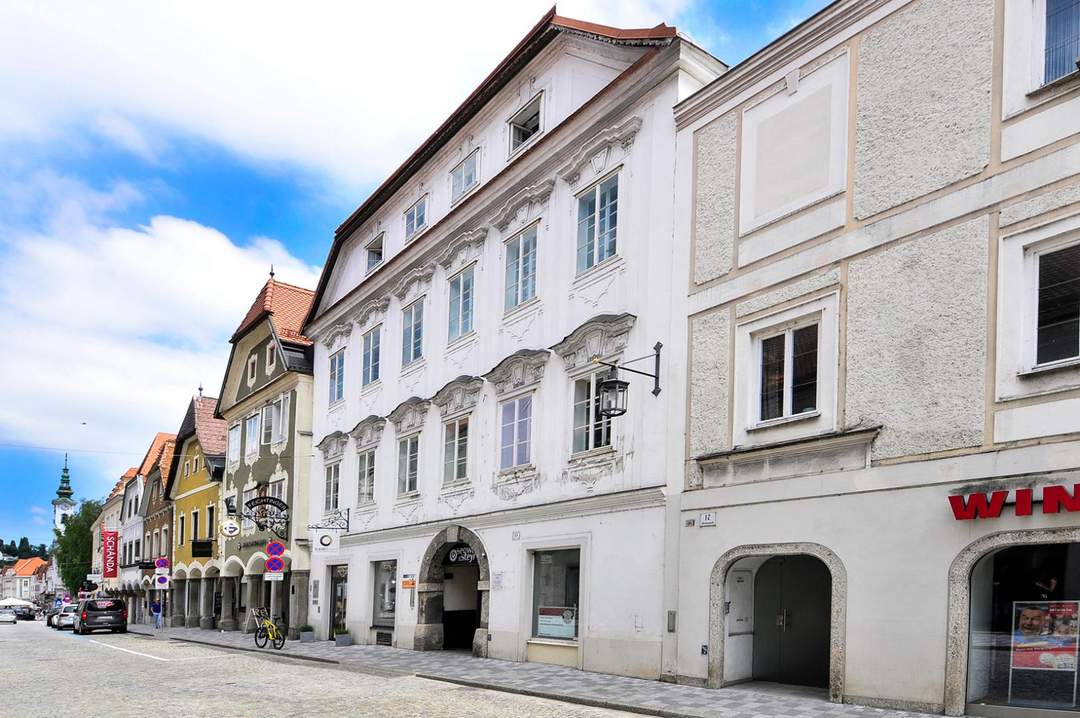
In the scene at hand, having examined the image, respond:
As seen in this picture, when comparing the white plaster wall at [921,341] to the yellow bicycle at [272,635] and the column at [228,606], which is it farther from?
the column at [228,606]

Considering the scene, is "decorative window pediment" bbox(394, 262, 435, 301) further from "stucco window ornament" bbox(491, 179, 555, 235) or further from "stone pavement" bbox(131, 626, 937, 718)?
"stone pavement" bbox(131, 626, 937, 718)

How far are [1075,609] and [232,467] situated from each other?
110 ft

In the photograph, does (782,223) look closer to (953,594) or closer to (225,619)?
(953,594)

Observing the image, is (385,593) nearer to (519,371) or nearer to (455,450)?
(455,450)

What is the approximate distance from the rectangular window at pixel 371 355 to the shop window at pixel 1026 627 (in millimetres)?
18947

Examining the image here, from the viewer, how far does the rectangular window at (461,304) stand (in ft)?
75.1

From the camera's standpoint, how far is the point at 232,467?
38.7m

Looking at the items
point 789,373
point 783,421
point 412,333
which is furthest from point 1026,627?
point 412,333

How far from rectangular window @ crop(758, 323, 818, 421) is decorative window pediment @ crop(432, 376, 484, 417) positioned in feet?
27.8

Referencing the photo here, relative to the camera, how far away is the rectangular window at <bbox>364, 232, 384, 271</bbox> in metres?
28.8

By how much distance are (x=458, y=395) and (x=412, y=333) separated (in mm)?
Result: 3693

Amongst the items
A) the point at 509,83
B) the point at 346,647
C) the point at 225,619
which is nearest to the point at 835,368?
the point at 509,83

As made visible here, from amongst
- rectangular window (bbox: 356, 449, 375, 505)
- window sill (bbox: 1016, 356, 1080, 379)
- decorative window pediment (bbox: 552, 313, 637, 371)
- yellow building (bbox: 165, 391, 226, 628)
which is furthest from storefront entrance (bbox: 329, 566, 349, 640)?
window sill (bbox: 1016, 356, 1080, 379)

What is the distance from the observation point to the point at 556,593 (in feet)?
61.2
